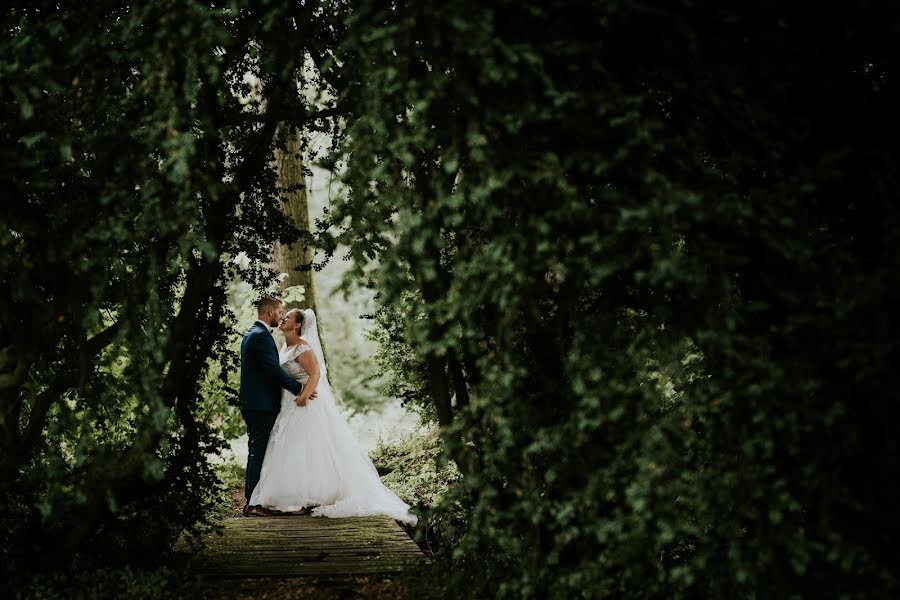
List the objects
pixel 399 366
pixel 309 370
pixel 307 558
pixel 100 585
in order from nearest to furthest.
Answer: pixel 100 585, pixel 307 558, pixel 309 370, pixel 399 366

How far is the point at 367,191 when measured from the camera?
3453mm

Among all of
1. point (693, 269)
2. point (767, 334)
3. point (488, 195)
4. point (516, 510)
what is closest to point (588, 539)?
point (516, 510)

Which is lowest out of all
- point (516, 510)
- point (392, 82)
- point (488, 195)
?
point (516, 510)

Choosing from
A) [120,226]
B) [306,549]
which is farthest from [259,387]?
[120,226]

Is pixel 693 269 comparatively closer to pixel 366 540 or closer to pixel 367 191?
pixel 367 191

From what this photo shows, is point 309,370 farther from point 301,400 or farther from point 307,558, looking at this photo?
point 307,558

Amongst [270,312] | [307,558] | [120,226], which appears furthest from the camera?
[270,312]

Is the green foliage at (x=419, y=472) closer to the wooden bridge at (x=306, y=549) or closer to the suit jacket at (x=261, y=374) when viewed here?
the wooden bridge at (x=306, y=549)

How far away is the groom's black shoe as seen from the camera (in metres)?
7.36

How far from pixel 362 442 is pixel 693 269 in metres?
11.4

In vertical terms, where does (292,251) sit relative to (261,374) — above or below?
above

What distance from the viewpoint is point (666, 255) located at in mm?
2771

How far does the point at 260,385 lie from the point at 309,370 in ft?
1.77

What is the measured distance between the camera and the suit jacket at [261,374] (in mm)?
7414
